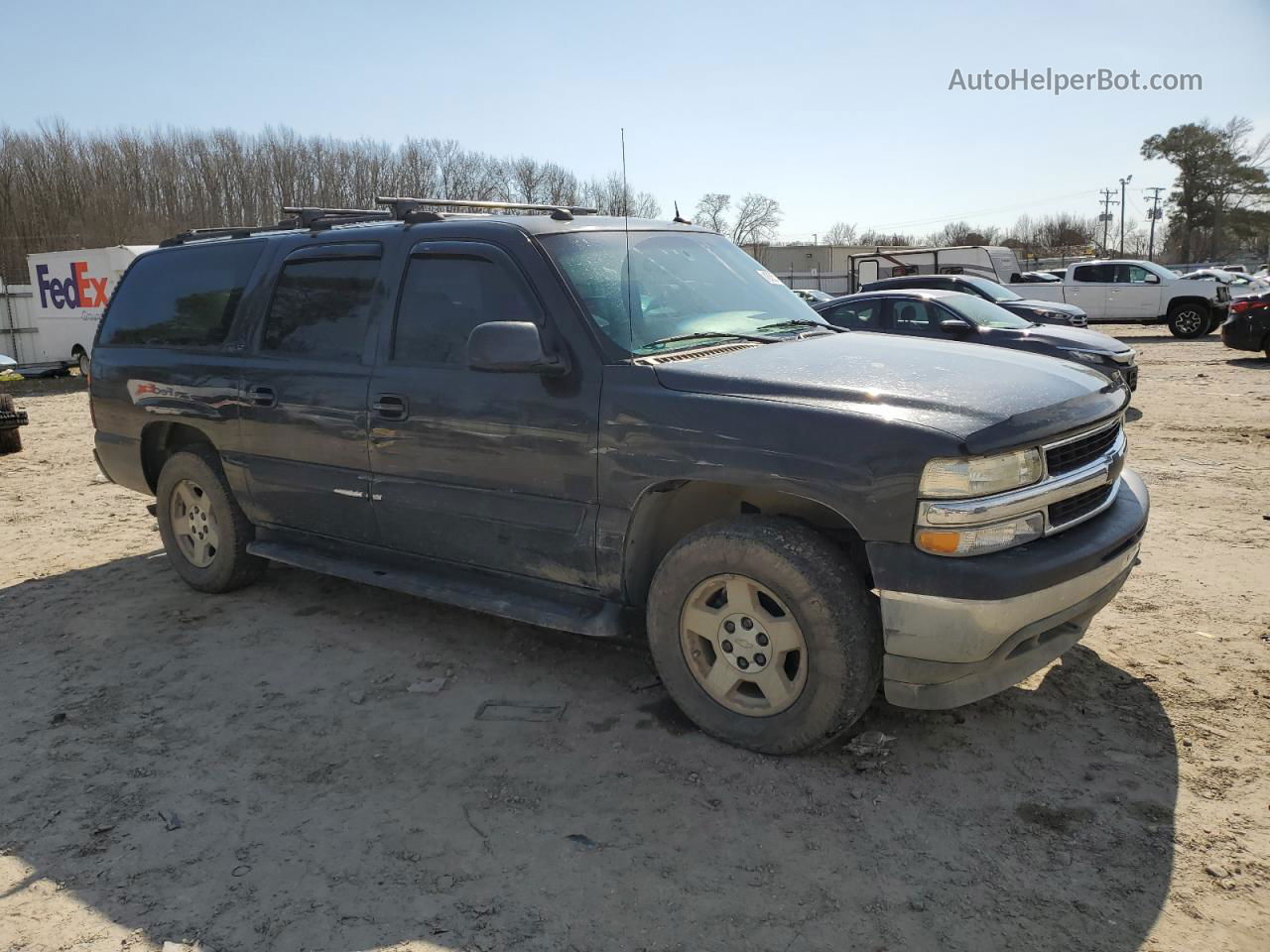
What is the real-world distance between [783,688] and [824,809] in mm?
433

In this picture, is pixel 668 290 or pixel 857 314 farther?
pixel 857 314

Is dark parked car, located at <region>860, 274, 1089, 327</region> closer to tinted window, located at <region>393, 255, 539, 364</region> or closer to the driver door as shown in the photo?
the driver door

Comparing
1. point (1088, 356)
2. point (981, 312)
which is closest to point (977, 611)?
point (1088, 356)

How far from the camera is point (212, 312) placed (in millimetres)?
5281

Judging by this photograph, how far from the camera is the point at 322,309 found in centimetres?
472

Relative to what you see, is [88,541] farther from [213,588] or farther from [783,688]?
[783,688]

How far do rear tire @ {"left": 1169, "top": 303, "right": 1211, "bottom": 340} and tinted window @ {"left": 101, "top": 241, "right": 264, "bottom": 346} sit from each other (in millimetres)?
22867

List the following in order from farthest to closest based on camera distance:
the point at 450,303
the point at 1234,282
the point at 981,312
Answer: the point at 1234,282 < the point at 981,312 < the point at 450,303

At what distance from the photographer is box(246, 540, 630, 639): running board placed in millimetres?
3775

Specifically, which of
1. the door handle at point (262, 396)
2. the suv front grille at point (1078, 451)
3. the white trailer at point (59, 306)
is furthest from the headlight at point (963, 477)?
the white trailer at point (59, 306)

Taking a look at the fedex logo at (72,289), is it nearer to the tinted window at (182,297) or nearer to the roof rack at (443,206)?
the tinted window at (182,297)

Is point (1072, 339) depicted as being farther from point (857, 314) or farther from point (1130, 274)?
point (1130, 274)

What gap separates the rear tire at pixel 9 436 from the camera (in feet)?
35.5

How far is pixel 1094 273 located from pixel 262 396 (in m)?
24.0
